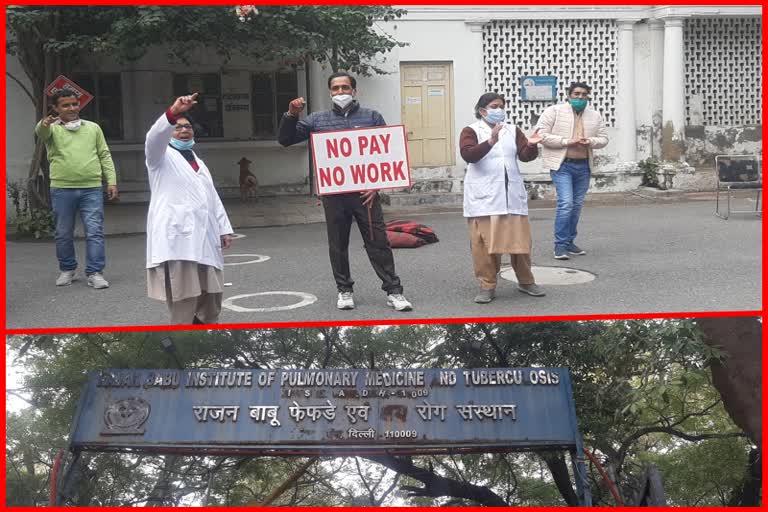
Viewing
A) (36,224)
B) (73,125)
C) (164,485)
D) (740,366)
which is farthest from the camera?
(36,224)

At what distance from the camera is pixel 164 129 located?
5207mm

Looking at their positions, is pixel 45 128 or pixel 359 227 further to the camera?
pixel 45 128

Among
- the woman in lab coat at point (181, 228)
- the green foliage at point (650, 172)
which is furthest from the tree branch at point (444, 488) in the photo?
the green foliage at point (650, 172)

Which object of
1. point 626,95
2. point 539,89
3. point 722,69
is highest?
point 722,69


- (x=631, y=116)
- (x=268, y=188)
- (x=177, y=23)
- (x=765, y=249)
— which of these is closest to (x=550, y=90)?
(x=631, y=116)

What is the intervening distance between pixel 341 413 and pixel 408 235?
2475 mm

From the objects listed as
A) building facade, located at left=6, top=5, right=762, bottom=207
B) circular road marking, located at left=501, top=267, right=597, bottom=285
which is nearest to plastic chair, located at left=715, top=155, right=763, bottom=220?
building facade, located at left=6, top=5, right=762, bottom=207

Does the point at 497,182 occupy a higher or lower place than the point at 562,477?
higher

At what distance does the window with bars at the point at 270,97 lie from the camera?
1580 cm

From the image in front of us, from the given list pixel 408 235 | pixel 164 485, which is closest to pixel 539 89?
pixel 408 235

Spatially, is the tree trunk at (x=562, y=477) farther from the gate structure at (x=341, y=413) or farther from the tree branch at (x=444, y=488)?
the gate structure at (x=341, y=413)

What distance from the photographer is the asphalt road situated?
7438mm

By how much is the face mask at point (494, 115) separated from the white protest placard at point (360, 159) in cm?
81

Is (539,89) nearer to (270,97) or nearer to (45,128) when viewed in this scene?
(270,97)
